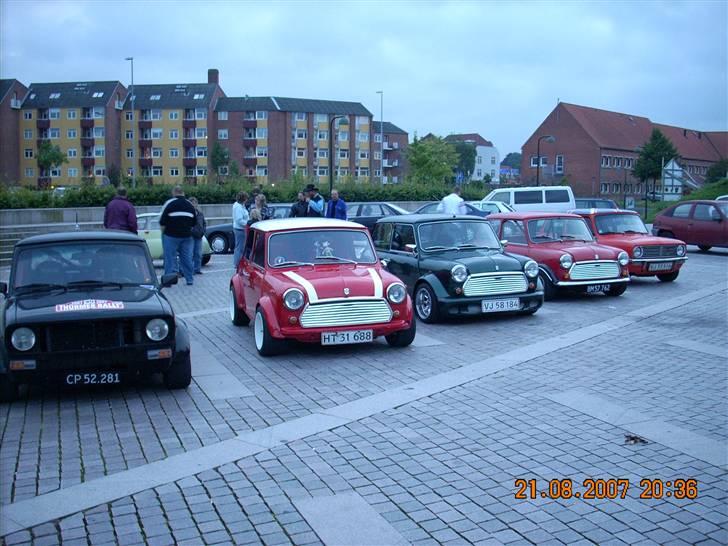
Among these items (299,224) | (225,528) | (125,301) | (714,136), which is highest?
(714,136)

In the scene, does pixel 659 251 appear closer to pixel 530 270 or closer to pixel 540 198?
pixel 530 270

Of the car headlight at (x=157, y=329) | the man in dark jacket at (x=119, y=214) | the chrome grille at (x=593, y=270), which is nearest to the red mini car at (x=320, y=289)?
the car headlight at (x=157, y=329)

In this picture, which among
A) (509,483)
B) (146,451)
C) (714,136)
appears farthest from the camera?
(714,136)

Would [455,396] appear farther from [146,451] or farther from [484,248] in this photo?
[484,248]

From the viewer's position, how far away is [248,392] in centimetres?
774

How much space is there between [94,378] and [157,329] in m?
0.71

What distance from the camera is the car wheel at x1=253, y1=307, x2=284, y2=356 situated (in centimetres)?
927

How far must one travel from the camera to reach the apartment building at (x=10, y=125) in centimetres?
8531

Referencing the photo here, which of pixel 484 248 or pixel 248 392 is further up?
pixel 484 248

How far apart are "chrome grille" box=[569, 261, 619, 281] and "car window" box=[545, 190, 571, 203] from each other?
680 inches

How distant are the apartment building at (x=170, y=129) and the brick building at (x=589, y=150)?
39.0 meters

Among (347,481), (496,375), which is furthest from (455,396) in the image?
(347,481)

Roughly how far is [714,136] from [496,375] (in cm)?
11712

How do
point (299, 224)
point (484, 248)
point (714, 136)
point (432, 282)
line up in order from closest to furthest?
point (299, 224), point (432, 282), point (484, 248), point (714, 136)
